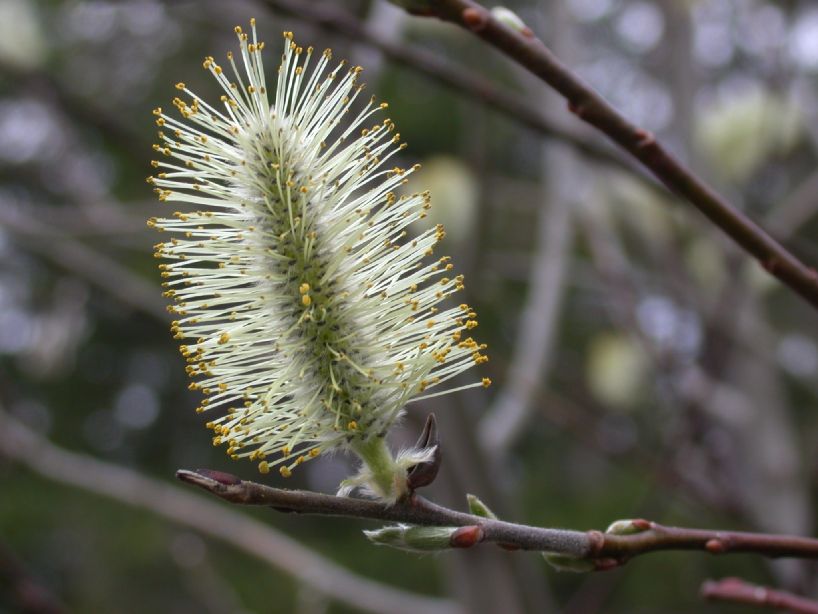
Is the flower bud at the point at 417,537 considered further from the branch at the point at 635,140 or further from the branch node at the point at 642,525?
the branch at the point at 635,140

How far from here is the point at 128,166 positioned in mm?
9352

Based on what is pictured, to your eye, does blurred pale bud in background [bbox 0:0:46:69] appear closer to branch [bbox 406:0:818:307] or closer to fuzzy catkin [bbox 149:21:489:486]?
fuzzy catkin [bbox 149:21:489:486]

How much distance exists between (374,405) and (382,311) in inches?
4.4

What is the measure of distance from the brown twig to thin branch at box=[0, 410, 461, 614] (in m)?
1.72

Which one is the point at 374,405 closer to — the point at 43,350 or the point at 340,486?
the point at 340,486

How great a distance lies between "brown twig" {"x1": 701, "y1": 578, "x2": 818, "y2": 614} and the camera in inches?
44.9

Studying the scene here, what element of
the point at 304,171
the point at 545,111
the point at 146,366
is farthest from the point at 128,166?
the point at 304,171

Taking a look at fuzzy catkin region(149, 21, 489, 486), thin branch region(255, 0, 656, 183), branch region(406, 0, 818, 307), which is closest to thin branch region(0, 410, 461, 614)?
thin branch region(255, 0, 656, 183)

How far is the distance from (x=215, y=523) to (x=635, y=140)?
2.33m

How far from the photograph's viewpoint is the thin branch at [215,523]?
9.59ft

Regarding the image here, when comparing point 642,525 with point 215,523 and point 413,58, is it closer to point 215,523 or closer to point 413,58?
point 413,58

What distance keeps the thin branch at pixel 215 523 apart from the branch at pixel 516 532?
2.02 meters

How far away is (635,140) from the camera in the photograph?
3.58 feet

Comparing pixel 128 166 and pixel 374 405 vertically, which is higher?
pixel 128 166
